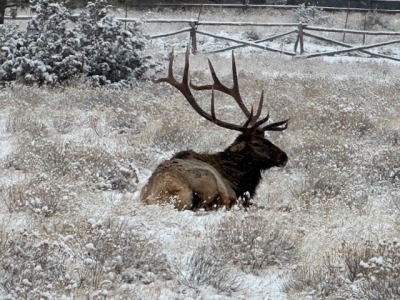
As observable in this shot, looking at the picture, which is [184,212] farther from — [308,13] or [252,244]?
[308,13]

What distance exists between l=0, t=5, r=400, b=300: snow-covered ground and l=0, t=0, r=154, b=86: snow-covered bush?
2.17 feet

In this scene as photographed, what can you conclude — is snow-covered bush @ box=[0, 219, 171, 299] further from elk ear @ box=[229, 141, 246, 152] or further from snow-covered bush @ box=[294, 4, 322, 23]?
snow-covered bush @ box=[294, 4, 322, 23]

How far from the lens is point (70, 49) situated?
12.2m

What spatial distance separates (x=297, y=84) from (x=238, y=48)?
8229mm

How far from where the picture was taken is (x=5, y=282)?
3623mm

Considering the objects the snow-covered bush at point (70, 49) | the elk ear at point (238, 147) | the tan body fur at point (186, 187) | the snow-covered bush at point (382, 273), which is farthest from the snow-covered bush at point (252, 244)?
the snow-covered bush at point (70, 49)

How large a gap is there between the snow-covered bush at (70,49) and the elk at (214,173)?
5290mm

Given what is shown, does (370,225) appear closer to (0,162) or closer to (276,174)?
(276,174)

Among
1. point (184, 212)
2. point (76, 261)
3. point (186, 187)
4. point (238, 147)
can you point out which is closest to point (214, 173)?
point (186, 187)

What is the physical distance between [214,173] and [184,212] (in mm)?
862

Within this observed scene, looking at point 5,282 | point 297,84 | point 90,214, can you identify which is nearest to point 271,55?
point 297,84

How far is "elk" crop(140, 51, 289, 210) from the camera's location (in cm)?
590

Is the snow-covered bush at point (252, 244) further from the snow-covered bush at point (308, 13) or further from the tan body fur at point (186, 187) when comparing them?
the snow-covered bush at point (308, 13)

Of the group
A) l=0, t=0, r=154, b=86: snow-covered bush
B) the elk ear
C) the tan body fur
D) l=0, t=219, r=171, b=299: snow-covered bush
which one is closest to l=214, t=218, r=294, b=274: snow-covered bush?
l=0, t=219, r=171, b=299: snow-covered bush
